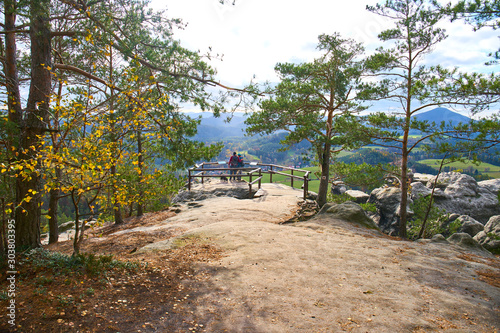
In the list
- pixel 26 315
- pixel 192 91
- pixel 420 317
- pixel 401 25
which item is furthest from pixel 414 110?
pixel 26 315

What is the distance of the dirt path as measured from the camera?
3.20 meters

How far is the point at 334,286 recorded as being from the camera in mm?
4102

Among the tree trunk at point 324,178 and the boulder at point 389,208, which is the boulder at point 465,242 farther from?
the boulder at point 389,208

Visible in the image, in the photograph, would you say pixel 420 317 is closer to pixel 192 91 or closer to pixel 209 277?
pixel 209 277

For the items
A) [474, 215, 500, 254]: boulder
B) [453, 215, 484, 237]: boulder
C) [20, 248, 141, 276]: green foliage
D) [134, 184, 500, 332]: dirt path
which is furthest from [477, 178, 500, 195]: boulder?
[20, 248, 141, 276]: green foliage

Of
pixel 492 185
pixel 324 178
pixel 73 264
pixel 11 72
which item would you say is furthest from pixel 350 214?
pixel 492 185

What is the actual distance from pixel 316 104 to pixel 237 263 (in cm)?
901

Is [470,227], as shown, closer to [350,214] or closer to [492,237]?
[492,237]

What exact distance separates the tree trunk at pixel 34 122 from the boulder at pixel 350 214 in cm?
779

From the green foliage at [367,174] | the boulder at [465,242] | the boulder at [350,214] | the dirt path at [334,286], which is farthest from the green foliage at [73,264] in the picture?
the green foliage at [367,174]

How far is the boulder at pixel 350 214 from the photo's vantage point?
8.90 m

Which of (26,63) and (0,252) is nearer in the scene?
(0,252)

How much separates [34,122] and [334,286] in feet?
19.0

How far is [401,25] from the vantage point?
10672mm
